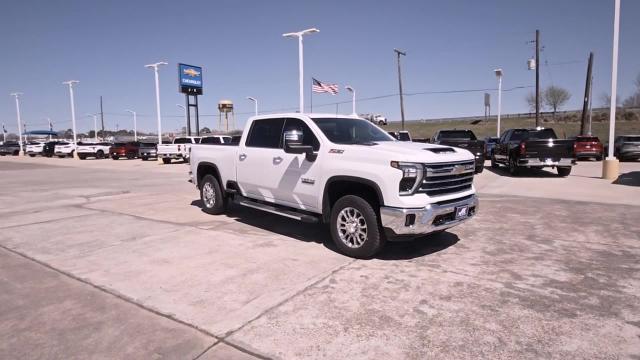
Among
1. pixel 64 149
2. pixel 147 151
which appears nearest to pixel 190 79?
pixel 147 151

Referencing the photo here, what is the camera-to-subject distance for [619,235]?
6648 mm

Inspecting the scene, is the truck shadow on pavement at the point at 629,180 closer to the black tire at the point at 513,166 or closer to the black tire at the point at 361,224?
the black tire at the point at 513,166

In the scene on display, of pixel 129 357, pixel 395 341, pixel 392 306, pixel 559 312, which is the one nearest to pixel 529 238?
pixel 559 312

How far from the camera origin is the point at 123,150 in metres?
34.7

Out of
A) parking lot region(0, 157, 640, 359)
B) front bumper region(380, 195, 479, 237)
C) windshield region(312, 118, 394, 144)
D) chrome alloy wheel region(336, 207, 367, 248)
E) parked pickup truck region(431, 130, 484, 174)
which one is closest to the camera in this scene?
parking lot region(0, 157, 640, 359)

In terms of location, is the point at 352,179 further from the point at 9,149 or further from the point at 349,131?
the point at 9,149

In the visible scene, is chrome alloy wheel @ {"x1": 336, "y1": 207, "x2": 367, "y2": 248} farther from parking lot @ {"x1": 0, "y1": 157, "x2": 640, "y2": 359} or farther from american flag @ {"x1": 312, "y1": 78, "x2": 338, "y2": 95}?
american flag @ {"x1": 312, "y1": 78, "x2": 338, "y2": 95}

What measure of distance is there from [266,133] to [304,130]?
1.01m

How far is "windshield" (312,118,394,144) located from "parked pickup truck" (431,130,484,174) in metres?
9.68

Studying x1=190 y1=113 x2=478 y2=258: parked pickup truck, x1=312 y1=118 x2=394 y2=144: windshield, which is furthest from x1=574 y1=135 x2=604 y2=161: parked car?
x1=190 y1=113 x2=478 y2=258: parked pickup truck

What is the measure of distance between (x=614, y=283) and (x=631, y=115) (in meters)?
75.6

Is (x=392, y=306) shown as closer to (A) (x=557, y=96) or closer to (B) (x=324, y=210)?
(B) (x=324, y=210)

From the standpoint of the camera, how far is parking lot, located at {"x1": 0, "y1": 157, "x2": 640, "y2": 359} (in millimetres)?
3258

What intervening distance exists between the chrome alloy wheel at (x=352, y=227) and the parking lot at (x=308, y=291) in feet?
0.84
